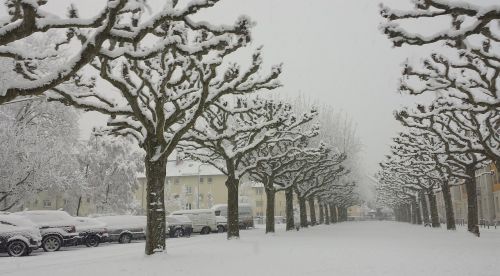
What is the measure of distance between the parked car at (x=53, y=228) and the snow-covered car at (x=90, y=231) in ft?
4.37

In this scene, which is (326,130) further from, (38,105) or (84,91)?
(84,91)

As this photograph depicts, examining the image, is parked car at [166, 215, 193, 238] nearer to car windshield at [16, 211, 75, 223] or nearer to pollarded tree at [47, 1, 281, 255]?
car windshield at [16, 211, 75, 223]

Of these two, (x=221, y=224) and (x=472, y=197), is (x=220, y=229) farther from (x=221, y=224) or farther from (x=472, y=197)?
(x=472, y=197)

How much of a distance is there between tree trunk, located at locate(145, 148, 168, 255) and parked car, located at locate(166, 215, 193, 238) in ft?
54.7

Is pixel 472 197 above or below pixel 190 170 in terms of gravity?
below

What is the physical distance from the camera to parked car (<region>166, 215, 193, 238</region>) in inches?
1187

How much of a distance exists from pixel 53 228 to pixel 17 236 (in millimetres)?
3331

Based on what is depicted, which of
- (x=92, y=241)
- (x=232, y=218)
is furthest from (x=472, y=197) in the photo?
(x=92, y=241)

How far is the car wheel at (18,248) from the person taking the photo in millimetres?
17625

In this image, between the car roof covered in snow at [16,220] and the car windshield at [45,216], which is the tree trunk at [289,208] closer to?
the car windshield at [45,216]

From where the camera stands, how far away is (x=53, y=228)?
20.9m

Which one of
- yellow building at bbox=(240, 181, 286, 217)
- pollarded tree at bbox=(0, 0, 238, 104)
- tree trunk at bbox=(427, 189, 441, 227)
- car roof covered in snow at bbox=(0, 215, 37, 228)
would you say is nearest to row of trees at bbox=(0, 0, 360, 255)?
pollarded tree at bbox=(0, 0, 238, 104)

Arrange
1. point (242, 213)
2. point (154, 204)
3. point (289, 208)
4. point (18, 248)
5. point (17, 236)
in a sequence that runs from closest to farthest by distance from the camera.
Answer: point (154, 204) < point (17, 236) < point (18, 248) < point (289, 208) < point (242, 213)

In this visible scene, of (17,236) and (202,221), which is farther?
(202,221)
